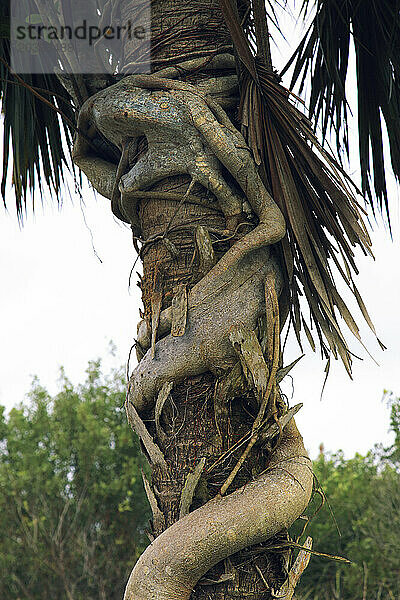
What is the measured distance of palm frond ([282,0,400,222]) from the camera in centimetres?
212

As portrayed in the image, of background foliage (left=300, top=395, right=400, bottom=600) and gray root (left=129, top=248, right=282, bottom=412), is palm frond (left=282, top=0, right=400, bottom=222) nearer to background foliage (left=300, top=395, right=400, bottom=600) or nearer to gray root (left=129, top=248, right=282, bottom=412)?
gray root (left=129, top=248, right=282, bottom=412)

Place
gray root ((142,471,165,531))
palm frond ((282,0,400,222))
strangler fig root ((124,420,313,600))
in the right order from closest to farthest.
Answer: strangler fig root ((124,420,313,600)) → gray root ((142,471,165,531)) → palm frond ((282,0,400,222))

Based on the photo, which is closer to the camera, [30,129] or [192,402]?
[192,402]

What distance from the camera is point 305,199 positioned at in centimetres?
179

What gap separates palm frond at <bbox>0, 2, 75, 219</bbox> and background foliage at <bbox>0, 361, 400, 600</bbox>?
9622 millimetres

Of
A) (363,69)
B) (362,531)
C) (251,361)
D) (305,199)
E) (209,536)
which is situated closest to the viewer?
(209,536)

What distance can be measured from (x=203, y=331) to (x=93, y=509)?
11.3m

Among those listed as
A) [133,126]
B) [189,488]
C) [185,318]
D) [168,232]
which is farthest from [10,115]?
[189,488]

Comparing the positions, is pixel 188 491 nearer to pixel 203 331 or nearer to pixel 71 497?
pixel 203 331

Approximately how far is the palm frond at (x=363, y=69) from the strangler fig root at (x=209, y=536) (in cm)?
131

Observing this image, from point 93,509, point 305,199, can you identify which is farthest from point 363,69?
point 93,509

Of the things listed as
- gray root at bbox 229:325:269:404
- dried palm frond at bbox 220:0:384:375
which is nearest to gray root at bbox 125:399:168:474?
gray root at bbox 229:325:269:404

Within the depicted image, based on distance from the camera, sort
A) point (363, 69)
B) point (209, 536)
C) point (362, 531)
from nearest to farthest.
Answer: point (209, 536) < point (363, 69) < point (362, 531)

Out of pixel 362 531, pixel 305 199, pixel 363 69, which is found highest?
pixel 363 69
